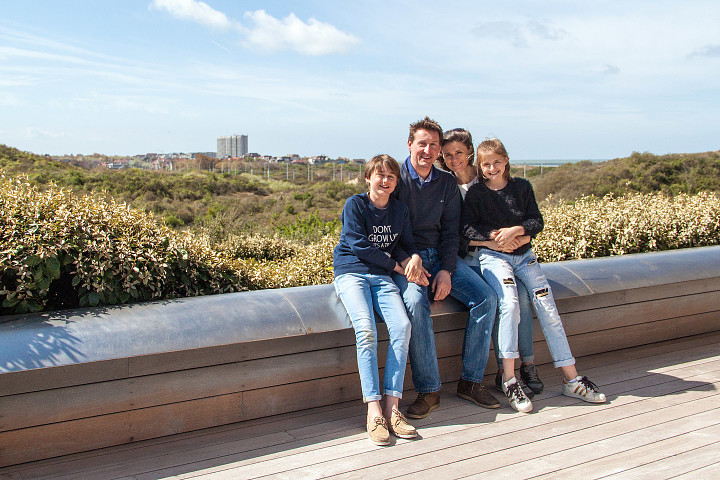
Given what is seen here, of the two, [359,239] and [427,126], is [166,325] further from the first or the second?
[427,126]

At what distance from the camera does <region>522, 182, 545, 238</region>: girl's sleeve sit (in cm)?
312

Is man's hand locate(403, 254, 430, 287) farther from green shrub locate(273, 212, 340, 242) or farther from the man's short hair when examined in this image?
green shrub locate(273, 212, 340, 242)

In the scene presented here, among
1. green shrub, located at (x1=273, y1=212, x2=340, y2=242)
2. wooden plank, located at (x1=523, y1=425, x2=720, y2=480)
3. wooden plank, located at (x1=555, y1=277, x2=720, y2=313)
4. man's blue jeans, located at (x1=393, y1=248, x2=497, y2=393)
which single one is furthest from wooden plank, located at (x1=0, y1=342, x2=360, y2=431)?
green shrub, located at (x1=273, y1=212, x2=340, y2=242)

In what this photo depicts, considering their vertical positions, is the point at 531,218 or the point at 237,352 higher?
the point at 531,218

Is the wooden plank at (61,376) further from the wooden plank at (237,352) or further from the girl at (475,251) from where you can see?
the girl at (475,251)

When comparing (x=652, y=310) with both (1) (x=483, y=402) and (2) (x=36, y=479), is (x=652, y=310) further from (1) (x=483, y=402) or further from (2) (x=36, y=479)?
(2) (x=36, y=479)

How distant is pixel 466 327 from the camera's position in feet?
9.84

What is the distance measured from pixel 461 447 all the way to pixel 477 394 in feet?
1.60

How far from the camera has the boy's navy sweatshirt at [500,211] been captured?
10.3ft

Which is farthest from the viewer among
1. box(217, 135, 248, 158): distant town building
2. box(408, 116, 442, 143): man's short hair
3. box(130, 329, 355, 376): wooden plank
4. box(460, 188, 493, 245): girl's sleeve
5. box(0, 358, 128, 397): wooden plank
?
box(217, 135, 248, 158): distant town building

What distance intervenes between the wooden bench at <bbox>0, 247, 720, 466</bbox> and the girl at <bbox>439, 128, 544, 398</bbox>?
0.25m

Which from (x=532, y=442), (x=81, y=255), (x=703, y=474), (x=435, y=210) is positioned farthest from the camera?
(x=435, y=210)

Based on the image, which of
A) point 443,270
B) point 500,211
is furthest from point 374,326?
point 500,211

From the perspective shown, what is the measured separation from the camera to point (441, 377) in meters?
3.15
